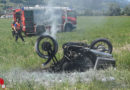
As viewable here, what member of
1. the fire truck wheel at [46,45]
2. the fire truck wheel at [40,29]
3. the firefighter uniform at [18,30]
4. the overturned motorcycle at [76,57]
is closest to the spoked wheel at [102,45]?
the overturned motorcycle at [76,57]

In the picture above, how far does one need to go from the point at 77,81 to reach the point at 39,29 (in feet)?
40.5

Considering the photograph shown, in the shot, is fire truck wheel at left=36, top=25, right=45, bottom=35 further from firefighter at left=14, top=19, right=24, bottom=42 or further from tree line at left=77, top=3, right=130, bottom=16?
tree line at left=77, top=3, right=130, bottom=16

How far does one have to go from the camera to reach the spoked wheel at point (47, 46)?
6.02 m

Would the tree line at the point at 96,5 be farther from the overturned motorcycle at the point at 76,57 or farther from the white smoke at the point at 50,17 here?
the overturned motorcycle at the point at 76,57

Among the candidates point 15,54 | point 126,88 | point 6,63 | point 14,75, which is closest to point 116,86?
point 126,88

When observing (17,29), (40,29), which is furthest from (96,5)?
(40,29)

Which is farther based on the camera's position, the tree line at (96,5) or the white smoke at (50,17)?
the white smoke at (50,17)

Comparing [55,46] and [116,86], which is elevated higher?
[55,46]

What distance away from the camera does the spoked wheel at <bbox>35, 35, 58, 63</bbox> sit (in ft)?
19.7

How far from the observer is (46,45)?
19.6ft

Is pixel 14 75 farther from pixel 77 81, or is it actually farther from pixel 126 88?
pixel 126 88

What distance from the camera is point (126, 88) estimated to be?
4.60m

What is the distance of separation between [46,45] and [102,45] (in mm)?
1955

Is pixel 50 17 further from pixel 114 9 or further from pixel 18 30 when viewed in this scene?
pixel 18 30
